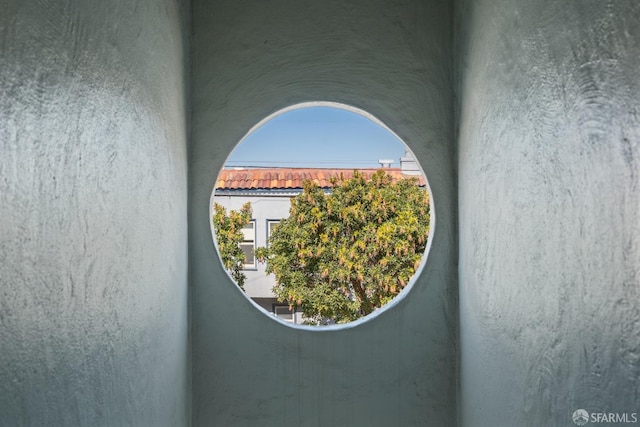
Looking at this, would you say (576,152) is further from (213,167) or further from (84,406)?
(213,167)

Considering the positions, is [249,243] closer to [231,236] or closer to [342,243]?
[231,236]

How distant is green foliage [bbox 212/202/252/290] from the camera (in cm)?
845

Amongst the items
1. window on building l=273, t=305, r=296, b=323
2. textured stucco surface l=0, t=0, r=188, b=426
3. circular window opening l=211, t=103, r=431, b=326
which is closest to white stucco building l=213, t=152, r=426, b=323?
circular window opening l=211, t=103, r=431, b=326

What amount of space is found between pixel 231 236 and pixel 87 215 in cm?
696

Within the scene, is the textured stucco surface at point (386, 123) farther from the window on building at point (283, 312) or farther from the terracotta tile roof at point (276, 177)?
the window on building at point (283, 312)

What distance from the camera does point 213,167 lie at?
2926mm

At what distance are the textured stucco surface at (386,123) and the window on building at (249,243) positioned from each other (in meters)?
6.47

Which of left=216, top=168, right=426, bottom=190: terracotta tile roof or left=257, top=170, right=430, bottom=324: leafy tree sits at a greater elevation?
left=216, top=168, right=426, bottom=190: terracotta tile roof

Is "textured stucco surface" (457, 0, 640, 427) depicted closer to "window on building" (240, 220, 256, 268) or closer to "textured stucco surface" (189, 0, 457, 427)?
"textured stucco surface" (189, 0, 457, 427)

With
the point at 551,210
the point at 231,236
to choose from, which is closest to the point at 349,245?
the point at 231,236

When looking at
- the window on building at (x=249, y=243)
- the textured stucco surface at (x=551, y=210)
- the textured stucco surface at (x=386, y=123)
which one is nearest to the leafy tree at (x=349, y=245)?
the window on building at (x=249, y=243)

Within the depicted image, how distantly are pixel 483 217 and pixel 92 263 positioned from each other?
4.98ft

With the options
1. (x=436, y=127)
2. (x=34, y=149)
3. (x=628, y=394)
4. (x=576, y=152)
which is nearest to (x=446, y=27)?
(x=436, y=127)

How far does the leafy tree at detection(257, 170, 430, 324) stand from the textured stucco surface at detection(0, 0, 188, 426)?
487 centimetres
